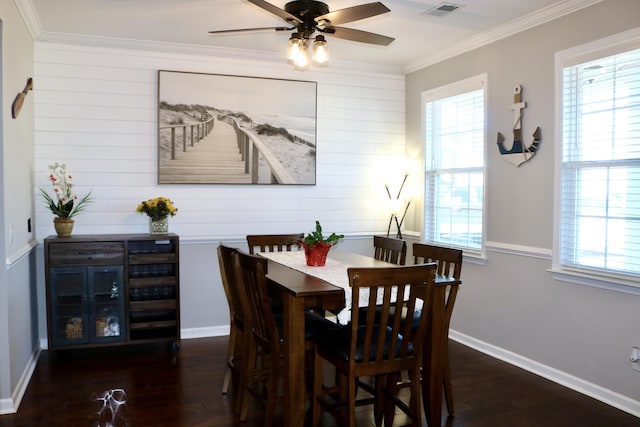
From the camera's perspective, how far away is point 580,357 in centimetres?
361

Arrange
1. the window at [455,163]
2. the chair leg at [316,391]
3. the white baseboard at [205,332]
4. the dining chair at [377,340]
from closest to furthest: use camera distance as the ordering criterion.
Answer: the dining chair at [377,340]
the chair leg at [316,391]
the window at [455,163]
the white baseboard at [205,332]

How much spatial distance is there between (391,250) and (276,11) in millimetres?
1902

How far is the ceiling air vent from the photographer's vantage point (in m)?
3.72

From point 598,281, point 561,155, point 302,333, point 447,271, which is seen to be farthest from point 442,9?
point 302,333

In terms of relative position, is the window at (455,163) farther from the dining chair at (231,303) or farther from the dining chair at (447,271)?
the dining chair at (231,303)

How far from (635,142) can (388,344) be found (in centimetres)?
207

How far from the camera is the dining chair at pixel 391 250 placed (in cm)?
377

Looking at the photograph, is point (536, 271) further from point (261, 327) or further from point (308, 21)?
point (308, 21)

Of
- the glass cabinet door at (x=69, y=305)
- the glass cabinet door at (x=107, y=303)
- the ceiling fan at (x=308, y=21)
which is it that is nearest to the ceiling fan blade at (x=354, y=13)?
the ceiling fan at (x=308, y=21)

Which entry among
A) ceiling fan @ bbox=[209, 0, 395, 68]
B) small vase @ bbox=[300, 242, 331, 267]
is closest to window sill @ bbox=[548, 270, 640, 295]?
small vase @ bbox=[300, 242, 331, 267]

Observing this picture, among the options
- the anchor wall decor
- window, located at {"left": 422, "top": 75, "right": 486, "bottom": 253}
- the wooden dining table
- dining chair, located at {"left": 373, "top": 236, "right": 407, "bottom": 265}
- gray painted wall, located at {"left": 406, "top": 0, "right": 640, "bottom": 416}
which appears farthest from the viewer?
window, located at {"left": 422, "top": 75, "right": 486, "bottom": 253}

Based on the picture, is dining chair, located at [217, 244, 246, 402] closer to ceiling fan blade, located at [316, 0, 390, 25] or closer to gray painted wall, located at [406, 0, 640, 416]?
ceiling fan blade, located at [316, 0, 390, 25]

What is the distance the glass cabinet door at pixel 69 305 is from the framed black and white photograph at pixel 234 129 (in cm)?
112

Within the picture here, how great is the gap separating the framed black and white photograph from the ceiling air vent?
1.64 m
